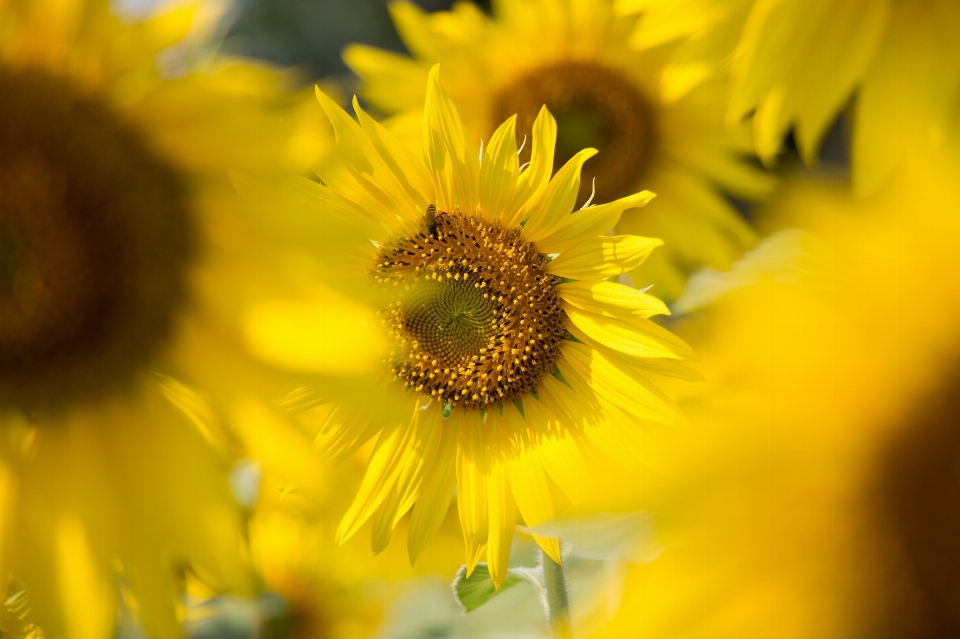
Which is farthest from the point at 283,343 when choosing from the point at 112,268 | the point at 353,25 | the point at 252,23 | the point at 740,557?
the point at 353,25

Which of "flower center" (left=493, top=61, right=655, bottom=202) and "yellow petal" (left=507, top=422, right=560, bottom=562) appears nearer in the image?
"yellow petal" (left=507, top=422, right=560, bottom=562)

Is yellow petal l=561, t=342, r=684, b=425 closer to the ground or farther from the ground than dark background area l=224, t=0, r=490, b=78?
farther from the ground

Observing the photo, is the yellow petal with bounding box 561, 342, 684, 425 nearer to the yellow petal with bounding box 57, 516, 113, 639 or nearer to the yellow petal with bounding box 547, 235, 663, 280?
the yellow petal with bounding box 547, 235, 663, 280

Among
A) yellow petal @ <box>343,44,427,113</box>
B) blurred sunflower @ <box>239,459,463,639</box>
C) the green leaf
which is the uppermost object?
yellow petal @ <box>343,44,427,113</box>

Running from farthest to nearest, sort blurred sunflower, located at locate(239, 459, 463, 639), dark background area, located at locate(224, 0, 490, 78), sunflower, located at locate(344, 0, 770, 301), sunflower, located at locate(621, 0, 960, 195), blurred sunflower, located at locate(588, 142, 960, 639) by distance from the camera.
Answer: dark background area, located at locate(224, 0, 490, 78)
sunflower, located at locate(344, 0, 770, 301)
blurred sunflower, located at locate(239, 459, 463, 639)
sunflower, located at locate(621, 0, 960, 195)
blurred sunflower, located at locate(588, 142, 960, 639)

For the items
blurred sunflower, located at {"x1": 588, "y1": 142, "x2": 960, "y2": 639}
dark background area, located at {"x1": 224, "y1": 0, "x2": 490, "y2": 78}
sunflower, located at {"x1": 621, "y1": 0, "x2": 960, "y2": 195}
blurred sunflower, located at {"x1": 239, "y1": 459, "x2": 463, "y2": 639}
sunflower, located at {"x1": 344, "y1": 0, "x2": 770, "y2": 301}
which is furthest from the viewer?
dark background area, located at {"x1": 224, "y1": 0, "x2": 490, "y2": 78}

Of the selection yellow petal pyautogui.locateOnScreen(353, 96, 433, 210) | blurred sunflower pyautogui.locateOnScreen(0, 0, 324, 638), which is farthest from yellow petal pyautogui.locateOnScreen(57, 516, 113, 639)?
yellow petal pyautogui.locateOnScreen(353, 96, 433, 210)
